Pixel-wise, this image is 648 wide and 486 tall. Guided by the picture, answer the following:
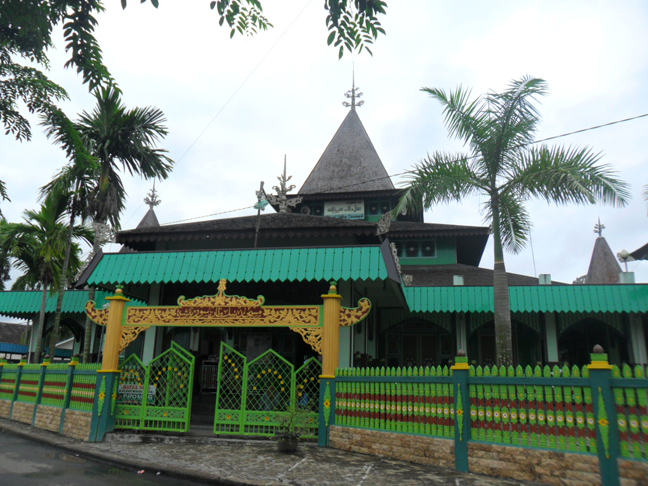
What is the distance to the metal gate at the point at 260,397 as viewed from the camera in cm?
938

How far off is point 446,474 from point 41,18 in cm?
732

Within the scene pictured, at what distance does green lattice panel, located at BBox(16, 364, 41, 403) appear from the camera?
12.2 meters

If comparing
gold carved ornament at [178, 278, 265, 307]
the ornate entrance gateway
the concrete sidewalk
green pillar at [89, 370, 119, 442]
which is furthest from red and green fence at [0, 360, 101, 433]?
gold carved ornament at [178, 278, 265, 307]

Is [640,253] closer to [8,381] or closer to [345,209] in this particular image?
[345,209]

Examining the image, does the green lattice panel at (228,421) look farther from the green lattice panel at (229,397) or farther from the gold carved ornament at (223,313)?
the gold carved ornament at (223,313)

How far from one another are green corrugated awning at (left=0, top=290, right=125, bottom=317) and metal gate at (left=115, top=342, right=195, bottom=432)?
32.9 ft

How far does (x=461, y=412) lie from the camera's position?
7043 mm

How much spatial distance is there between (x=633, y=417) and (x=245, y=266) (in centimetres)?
732

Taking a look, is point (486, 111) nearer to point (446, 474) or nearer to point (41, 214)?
point (446, 474)

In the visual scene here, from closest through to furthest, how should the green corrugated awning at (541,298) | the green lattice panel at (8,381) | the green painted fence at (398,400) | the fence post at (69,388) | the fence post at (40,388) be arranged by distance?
the green painted fence at (398,400) < the fence post at (69,388) < the fence post at (40,388) < the green lattice panel at (8,381) < the green corrugated awning at (541,298)

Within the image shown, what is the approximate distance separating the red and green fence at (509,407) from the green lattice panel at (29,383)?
310 inches

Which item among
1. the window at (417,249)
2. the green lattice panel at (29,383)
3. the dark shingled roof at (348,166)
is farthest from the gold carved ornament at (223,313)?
the dark shingled roof at (348,166)

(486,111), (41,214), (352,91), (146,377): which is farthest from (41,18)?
(352,91)

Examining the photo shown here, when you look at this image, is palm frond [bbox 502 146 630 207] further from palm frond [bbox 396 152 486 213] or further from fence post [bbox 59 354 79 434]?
fence post [bbox 59 354 79 434]
